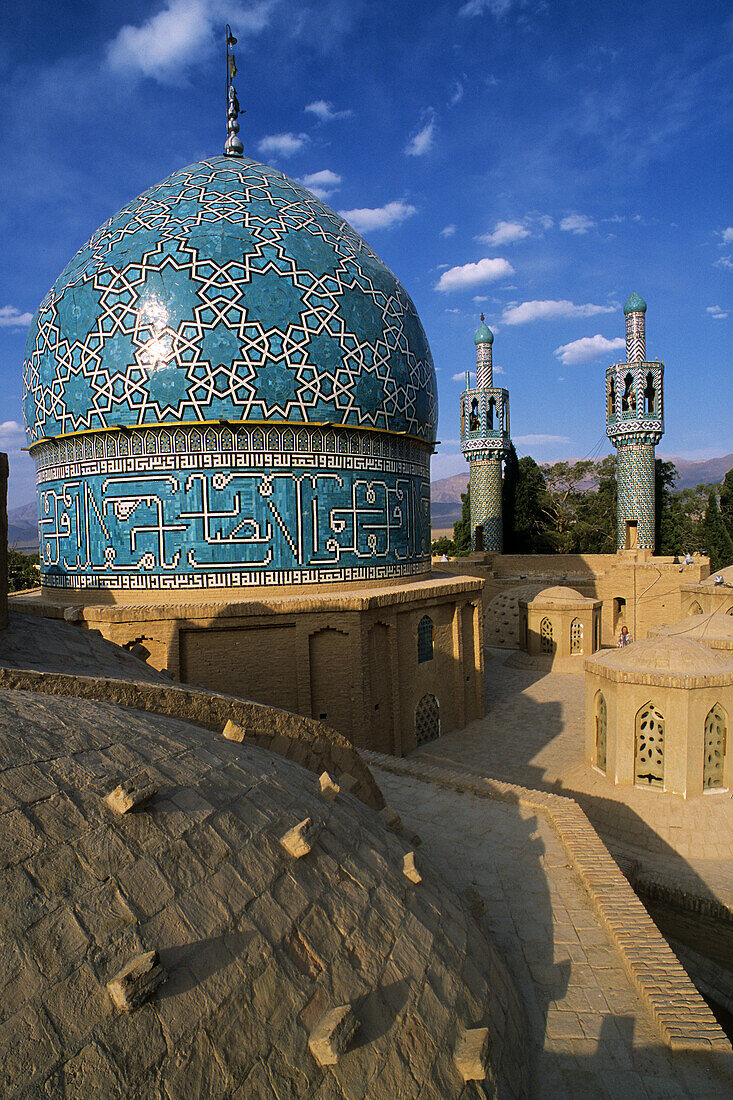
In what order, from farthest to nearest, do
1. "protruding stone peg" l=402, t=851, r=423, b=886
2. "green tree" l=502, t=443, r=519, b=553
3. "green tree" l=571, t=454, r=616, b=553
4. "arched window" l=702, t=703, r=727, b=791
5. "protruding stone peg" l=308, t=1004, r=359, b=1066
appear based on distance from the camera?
"green tree" l=571, t=454, r=616, b=553 → "green tree" l=502, t=443, r=519, b=553 → "arched window" l=702, t=703, r=727, b=791 → "protruding stone peg" l=402, t=851, r=423, b=886 → "protruding stone peg" l=308, t=1004, r=359, b=1066

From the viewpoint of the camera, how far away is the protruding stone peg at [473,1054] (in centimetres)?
212

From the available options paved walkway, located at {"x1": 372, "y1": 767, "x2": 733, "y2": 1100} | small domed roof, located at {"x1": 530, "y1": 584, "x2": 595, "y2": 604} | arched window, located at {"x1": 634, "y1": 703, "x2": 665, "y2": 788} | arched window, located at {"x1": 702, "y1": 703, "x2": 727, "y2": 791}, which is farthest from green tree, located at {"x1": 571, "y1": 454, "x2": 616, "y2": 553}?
paved walkway, located at {"x1": 372, "y1": 767, "x2": 733, "y2": 1100}

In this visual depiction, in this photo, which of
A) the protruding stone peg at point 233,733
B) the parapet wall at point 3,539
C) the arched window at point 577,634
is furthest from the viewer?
the arched window at point 577,634

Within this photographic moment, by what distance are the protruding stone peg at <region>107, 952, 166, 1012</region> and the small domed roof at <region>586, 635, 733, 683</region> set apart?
22.7 ft

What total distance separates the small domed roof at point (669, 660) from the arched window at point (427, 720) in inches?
113

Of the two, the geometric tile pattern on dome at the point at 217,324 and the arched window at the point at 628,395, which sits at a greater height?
the arched window at the point at 628,395

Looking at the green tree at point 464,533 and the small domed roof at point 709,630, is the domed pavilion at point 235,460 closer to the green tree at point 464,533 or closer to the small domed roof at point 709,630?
the small domed roof at point 709,630

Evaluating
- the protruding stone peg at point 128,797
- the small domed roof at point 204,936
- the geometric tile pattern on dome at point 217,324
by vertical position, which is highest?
the geometric tile pattern on dome at point 217,324

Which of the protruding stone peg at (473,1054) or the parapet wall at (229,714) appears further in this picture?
the parapet wall at (229,714)

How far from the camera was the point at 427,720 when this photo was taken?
32.7 ft

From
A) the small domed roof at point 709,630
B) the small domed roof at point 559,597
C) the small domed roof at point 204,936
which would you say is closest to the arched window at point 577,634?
the small domed roof at point 559,597

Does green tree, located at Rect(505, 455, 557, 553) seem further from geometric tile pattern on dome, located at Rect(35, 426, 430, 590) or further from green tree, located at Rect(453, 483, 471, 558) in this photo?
geometric tile pattern on dome, located at Rect(35, 426, 430, 590)

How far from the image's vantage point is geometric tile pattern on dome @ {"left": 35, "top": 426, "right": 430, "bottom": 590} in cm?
878

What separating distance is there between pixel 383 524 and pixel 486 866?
6.21m
